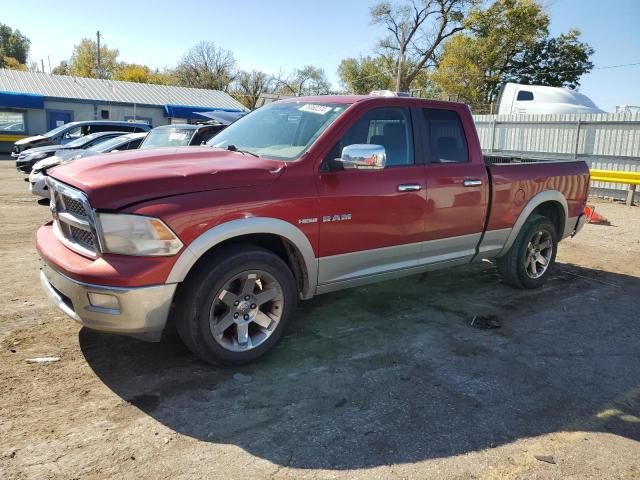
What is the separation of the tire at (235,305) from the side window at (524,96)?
17.6m

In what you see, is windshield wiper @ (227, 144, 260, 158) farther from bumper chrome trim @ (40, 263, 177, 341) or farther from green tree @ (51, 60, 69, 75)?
green tree @ (51, 60, 69, 75)

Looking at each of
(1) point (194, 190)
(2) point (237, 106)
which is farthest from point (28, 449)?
(2) point (237, 106)

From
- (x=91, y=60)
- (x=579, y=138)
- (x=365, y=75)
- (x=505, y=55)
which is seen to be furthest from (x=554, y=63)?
(x=91, y=60)

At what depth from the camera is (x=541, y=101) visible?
1809 cm

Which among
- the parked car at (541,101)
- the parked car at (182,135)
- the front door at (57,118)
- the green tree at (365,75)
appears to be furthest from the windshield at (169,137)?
the green tree at (365,75)

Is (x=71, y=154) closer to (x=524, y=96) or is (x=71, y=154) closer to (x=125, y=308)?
(x=125, y=308)

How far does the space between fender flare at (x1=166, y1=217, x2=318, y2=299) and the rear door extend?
4.19 feet

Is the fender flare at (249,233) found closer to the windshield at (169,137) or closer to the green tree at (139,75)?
the windshield at (169,137)

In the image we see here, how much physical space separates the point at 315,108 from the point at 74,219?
2146 millimetres

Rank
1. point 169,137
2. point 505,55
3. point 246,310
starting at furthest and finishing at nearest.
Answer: point 505,55
point 169,137
point 246,310

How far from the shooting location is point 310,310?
16.0ft

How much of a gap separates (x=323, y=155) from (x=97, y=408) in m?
2.32

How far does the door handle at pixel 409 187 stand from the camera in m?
4.29

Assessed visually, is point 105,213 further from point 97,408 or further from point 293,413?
point 293,413
